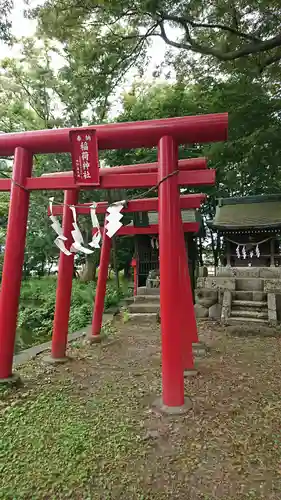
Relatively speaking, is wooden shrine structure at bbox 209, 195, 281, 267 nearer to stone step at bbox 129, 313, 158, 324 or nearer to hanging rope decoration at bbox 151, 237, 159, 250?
hanging rope decoration at bbox 151, 237, 159, 250

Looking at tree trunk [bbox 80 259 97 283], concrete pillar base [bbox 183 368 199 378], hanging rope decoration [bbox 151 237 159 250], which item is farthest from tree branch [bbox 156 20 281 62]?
tree trunk [bbox 80 259 97 283]

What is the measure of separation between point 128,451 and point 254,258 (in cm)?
1361

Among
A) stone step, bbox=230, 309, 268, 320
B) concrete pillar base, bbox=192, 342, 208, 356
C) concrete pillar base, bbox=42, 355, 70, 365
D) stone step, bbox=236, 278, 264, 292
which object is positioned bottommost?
concrete pillar base, bbox=42, 355, 70, 365

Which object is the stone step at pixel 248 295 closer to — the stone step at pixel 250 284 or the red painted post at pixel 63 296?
the stone step at pixel 250 284

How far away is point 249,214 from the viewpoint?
15.6m

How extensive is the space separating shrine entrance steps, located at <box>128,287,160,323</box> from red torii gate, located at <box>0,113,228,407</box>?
6.27 m

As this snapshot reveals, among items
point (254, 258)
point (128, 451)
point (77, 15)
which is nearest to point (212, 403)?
point (128, 451)

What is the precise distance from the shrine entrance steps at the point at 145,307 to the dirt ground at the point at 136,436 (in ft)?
15.7

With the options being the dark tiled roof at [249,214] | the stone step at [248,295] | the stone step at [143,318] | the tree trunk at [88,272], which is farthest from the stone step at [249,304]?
the tree trunk at [88,272]

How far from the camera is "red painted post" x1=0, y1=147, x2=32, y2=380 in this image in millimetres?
4473

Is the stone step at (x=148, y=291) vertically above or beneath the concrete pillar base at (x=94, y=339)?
above

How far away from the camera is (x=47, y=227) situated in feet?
57.0

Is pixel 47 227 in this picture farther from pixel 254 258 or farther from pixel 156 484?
pixel 156 484

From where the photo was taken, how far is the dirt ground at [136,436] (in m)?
2.59
